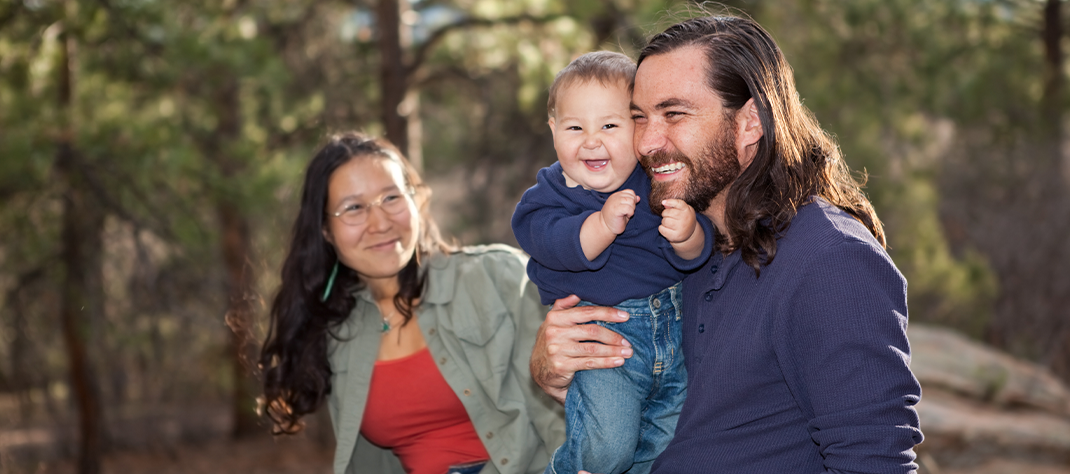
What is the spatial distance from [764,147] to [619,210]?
382mm

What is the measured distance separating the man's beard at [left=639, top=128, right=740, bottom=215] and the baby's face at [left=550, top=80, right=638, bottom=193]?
20cm

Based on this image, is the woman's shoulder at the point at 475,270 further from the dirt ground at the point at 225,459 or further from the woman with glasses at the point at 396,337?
the dirt ground at the point at 225,459

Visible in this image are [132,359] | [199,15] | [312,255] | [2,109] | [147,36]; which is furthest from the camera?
[132,359]

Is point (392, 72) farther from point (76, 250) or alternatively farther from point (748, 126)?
point (748, 126)

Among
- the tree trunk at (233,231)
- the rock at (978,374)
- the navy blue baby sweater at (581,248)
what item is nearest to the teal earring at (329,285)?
the navy blue baby sweater at (581,248)

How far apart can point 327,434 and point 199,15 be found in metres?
5.23

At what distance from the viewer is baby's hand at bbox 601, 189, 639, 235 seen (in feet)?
6.94

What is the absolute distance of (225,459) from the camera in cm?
995

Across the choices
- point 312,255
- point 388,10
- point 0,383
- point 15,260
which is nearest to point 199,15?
point 388,10

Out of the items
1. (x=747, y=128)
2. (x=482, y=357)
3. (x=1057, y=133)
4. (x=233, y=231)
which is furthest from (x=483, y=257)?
(x=1057, y=133)

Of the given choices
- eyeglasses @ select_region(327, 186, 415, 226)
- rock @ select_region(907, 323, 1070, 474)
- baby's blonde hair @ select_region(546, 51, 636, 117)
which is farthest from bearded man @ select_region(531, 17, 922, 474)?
rock @ select_region(907, 323, 1070, 474)

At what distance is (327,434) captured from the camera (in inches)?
396

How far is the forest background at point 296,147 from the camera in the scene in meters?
6.11

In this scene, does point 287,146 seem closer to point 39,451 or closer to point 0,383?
point 0,383
